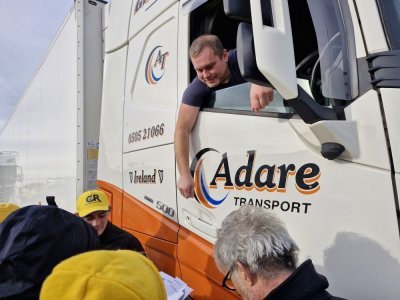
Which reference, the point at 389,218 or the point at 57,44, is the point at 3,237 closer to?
the point at 389,218

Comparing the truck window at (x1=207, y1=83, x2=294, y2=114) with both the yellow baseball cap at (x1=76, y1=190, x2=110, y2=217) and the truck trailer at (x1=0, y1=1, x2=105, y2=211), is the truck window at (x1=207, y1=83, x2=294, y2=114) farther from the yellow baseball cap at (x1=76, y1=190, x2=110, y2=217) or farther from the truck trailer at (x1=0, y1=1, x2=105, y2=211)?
the truck trailer at (x1=0, y1=1, x2=105, y2=211)

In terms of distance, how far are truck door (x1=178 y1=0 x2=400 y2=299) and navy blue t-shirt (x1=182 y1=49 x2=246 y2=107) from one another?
22 cm

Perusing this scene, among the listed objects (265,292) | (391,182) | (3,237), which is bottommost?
A: (265,292)

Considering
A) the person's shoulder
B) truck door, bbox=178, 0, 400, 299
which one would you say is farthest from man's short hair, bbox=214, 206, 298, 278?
the person's shoulder

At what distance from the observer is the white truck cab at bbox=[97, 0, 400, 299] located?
1228 millimetres

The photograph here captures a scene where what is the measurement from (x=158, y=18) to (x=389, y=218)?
190 centimetres

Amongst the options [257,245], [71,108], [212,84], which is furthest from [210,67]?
[71,108]

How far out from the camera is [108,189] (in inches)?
115

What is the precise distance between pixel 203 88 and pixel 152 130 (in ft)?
1.86

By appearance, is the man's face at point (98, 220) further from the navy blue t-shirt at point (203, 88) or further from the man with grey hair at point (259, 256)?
the man with grey hair at point (259, 256)

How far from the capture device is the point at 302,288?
109cm

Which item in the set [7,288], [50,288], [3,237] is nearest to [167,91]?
[3,237]

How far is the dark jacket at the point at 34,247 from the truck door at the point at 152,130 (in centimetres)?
94

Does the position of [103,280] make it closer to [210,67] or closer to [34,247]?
[34,247]
